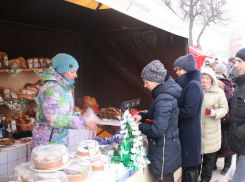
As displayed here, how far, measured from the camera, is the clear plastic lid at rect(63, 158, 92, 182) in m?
1.74

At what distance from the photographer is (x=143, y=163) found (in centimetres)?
226

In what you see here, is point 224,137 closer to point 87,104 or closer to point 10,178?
point 87,104

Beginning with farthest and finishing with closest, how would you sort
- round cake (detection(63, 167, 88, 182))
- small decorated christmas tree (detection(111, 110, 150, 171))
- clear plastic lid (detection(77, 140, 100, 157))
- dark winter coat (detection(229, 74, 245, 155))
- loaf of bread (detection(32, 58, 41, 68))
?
1. loaf of bread (detection(32, 58, 41, 68))
2. dark winter coat (detection(229, 74, 245, 155))
3. small decorated christmas tree (detection(111, 110, 150, 171))
4. clear plastic lid (detection(77, 140, 100, 157))
5. round cake (detection(63, 167, 88, 182))

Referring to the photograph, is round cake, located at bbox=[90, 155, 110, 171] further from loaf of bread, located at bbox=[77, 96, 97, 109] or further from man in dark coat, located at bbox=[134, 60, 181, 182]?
loaf of bread, located at bbox=[77, 96, 97, 109]

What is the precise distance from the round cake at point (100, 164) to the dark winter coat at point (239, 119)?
142 centimetres

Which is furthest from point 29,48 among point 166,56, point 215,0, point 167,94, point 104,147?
→ point 215,0

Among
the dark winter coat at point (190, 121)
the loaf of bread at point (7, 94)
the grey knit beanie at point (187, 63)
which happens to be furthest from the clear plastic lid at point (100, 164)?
the loaf of bread at point (7, 94)

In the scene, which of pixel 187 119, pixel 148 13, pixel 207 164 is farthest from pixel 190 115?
pixel 148 13

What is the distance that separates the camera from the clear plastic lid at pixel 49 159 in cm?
160

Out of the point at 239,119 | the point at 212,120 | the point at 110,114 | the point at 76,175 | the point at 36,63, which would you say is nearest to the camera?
the point at 76,175

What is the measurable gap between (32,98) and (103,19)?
218 centimetres

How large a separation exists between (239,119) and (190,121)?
0.60m

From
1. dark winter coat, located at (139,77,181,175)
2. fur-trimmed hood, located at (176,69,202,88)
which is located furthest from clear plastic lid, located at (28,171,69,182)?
fur-trimmed hood, located at (176,69,202,88)

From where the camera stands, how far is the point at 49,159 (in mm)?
1609
